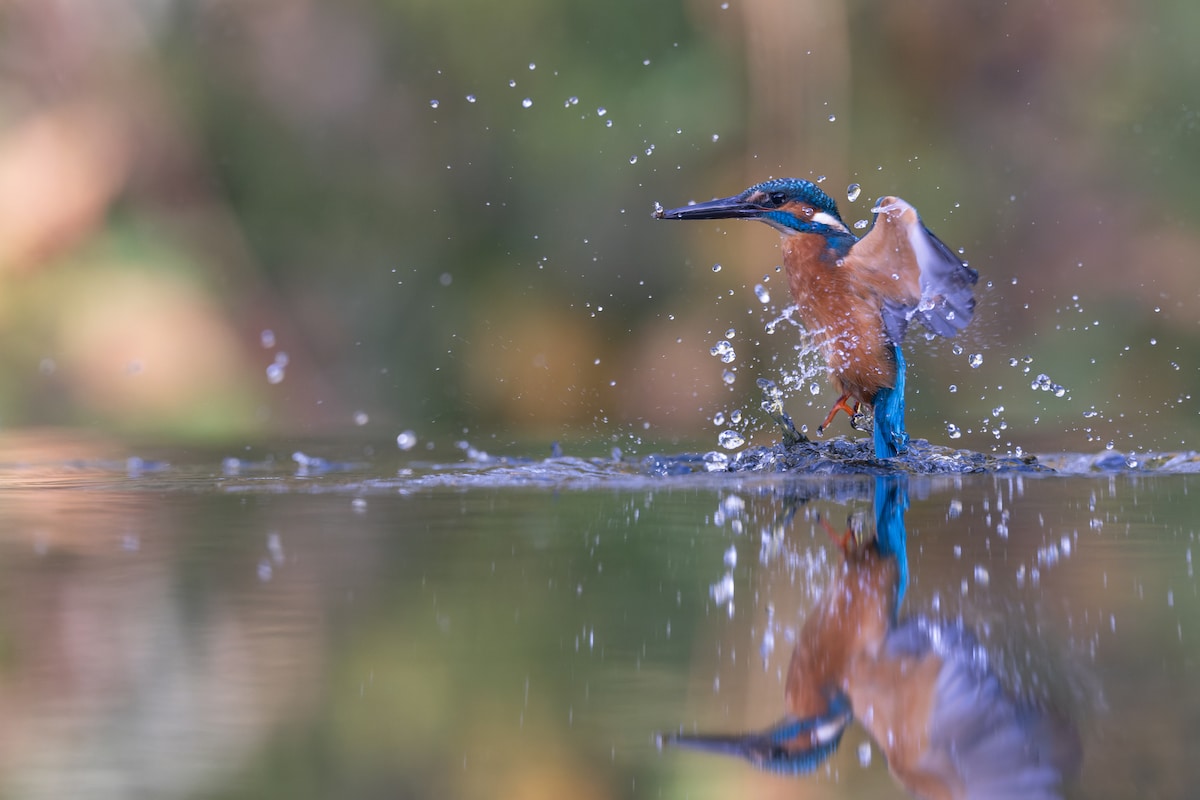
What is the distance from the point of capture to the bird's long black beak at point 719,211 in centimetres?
436

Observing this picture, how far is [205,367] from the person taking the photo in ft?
22.3

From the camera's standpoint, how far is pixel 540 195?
701 centimetres

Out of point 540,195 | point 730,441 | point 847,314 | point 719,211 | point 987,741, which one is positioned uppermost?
point 540,195

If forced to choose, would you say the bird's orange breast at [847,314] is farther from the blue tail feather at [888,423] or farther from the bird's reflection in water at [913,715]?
Result: the bird's reflection in water at [913,715]

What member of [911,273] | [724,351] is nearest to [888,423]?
[911,273]

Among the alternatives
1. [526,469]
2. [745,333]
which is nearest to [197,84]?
[745,333]

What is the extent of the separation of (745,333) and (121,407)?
2.66 meters

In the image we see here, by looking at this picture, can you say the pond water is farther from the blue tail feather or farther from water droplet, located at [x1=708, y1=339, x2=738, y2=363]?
water droplet, located at [x1=708, y1=339, x2=738, y2=363]

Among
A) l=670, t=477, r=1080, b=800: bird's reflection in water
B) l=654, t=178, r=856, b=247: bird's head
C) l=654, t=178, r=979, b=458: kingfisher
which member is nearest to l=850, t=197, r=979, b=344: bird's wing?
l=654, t=178, r=979, b=458: kingfisher

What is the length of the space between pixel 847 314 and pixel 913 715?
2814mm

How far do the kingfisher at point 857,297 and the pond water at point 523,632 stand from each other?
2.34 feet

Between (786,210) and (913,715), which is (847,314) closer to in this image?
(786,210)

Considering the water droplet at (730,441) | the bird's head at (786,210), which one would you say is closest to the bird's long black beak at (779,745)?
the bird's head at (786,210)

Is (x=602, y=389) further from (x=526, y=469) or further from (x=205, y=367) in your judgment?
(x=526, y=469)
